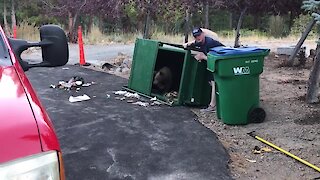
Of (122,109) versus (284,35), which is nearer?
(122,109)

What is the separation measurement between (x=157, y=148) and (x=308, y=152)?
1.83 m

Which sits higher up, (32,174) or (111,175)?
(32,174)

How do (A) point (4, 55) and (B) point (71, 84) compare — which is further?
(B) point (71, 84)

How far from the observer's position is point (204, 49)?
7.98 m

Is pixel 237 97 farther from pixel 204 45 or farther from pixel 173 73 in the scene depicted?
pixel 173 73

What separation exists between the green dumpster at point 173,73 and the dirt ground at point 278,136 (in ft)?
1.61

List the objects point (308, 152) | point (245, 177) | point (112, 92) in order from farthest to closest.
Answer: point (112, 92) → point (308, 152) → point (245, 177)

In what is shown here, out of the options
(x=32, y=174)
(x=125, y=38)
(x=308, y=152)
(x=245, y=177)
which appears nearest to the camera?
(x=32, y=174)

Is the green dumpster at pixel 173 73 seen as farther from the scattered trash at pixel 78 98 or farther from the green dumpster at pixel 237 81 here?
the green dumpster at pixel 237 81

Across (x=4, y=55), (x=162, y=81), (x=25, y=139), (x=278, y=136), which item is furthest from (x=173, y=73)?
(x=25, y=139)

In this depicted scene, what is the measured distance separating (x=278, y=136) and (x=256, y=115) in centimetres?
75

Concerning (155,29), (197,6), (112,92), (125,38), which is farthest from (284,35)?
(112,92)

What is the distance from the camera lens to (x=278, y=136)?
246 inches

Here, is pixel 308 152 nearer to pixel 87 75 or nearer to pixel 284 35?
pixel 87 75
